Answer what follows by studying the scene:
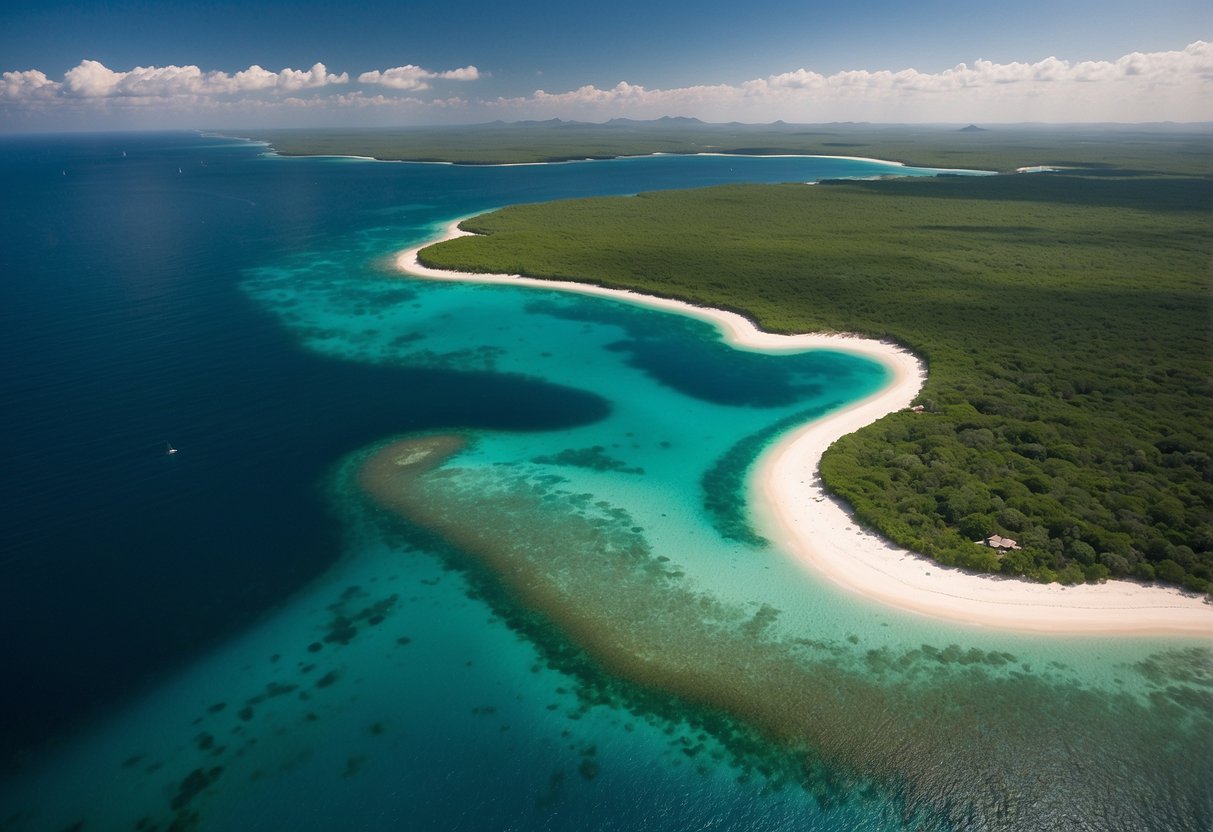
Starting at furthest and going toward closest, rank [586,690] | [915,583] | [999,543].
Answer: [999,543] → [915,583] → [586,690]

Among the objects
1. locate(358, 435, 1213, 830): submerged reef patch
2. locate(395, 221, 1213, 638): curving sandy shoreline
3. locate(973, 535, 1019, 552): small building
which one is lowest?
locate(358, 435, 1213, 830): submerged reef patch

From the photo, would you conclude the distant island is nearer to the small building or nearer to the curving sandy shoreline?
the small building

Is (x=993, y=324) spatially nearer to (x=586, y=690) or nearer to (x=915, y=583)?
(x=915, y=583)

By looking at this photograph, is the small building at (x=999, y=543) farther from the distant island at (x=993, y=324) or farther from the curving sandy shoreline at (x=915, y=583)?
the curving sandy shoreline at (x=915, y=583)

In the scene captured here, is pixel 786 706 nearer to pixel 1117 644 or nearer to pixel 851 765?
pixel 851 765

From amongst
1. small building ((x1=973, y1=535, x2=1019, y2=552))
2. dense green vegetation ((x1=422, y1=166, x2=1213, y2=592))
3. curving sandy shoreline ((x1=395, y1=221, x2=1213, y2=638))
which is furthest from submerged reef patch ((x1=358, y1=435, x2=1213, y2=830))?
dense green vegetation ((x1=422, y1=166, x2=1213, y2=592))

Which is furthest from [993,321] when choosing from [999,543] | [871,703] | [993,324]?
[871,703]
